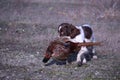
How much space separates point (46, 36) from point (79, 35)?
3.27 m

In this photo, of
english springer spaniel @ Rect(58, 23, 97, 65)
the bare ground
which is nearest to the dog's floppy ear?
english springer spaniel @ Rect(58, 23, 97, 65)

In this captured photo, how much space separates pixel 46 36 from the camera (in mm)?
11188

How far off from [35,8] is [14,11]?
43.3 inches

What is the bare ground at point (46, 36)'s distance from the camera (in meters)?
7.80

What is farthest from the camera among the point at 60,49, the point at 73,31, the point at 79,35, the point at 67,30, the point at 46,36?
the point at 46,36

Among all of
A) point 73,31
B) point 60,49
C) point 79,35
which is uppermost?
point 73,31

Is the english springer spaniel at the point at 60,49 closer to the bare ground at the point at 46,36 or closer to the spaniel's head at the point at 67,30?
the spaniel's head at the point at 67,30

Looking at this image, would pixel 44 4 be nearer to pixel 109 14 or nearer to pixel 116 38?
pixel 109 14

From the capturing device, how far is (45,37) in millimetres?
11062

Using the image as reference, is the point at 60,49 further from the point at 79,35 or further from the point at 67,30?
the point at 79,35

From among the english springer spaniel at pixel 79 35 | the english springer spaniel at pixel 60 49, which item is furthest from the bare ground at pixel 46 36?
the english springer spaniel at pixel 60 49

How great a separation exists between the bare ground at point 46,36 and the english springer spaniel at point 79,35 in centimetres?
23

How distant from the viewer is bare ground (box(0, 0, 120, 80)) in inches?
307

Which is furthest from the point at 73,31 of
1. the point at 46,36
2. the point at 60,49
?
the point at 46,36
